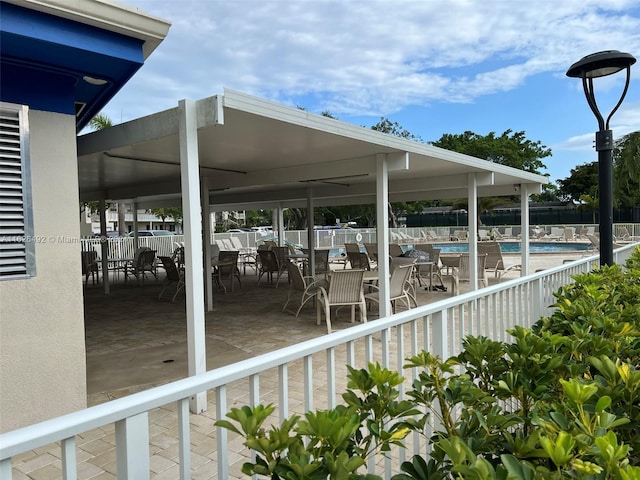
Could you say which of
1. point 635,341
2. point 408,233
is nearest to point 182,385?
point 635,341

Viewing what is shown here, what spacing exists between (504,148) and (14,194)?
2788 centimetres

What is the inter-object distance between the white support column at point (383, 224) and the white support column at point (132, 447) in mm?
4667

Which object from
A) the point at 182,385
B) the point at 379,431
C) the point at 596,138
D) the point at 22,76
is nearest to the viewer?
Result: the point at 182,385

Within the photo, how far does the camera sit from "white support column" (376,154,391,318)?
552cm

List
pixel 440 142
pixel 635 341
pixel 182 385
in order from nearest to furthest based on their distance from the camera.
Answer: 1. pixel 182 385
2. pixel 635 341
3. pixel 440 142

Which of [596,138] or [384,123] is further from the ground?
[384,123]

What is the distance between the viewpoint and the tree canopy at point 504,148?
2694cm

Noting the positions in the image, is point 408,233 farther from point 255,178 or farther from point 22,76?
point 22,76

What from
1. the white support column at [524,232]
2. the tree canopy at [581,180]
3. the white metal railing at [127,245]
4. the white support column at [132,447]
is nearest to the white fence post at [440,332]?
the white support column at [132,447]

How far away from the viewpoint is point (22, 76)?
9.92 ft

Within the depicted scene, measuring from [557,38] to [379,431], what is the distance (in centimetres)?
844

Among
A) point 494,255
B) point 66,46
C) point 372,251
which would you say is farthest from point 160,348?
point 494,255

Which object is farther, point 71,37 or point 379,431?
point 71,37

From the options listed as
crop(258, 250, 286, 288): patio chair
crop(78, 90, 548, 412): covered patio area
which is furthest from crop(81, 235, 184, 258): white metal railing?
crop(78, 90, 548, 412): covered patio area
